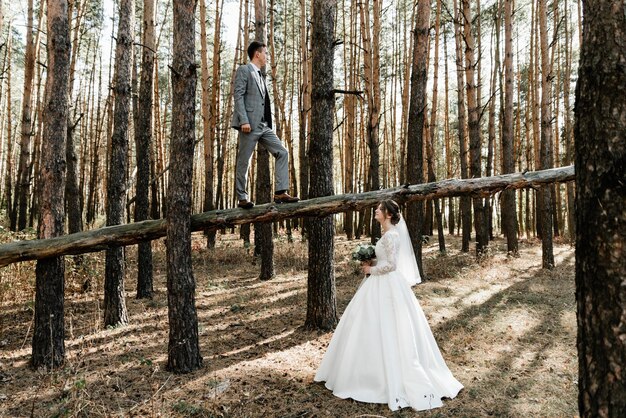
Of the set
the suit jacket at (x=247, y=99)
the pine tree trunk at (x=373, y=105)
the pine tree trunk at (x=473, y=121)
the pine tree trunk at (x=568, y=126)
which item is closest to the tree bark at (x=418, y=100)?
the pine tree trunk at (x=473, y=121)

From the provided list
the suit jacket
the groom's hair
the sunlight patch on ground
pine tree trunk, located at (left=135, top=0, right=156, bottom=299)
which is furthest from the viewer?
pine tree trunk, located at (left=135, top=0, right=156, bottom=299)

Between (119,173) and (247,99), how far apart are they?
9.80 feet

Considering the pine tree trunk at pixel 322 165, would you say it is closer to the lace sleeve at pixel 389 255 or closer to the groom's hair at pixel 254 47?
the groom's hair at pixel 254 47

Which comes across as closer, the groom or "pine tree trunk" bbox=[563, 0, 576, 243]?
the groom

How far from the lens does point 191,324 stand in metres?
4.99

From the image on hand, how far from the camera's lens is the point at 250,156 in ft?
18.4

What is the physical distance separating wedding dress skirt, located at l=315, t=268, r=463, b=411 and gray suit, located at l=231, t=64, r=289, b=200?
6.58 feet

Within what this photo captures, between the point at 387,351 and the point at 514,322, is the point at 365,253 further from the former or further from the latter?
the point at 514,322

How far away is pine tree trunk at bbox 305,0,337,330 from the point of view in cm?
625

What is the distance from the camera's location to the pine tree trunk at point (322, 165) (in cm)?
625

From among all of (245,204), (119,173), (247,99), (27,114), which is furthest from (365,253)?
(27,114)

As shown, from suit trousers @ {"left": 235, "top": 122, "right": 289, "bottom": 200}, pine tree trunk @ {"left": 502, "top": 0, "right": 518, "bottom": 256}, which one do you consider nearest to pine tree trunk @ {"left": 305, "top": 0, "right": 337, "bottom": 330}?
suit trousers @ {"left": 235, "top": 122, "right": 289, "bottom": 200}

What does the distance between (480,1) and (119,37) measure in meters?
14.3

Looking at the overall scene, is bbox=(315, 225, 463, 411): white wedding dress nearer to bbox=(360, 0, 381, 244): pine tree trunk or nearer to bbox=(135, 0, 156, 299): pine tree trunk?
bbox=(135, 0, 156, 299): pine tree trunk
